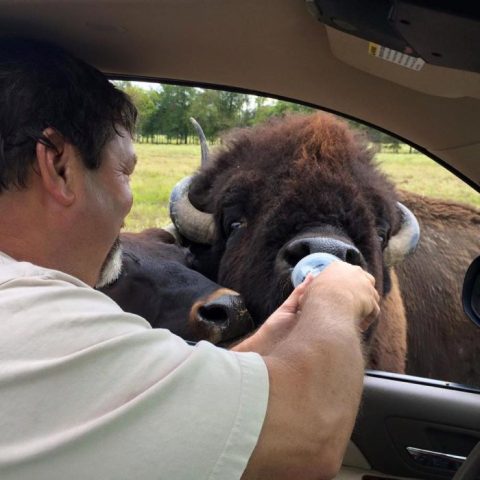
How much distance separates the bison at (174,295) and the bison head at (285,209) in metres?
0.20

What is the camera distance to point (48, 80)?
1955 millimetres

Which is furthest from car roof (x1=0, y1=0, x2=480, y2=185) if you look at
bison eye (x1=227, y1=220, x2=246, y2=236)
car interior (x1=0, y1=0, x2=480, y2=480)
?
bison eye (x1=227, y1=220, x2=246, y2=236)

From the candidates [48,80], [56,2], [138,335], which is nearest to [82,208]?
[48,80]

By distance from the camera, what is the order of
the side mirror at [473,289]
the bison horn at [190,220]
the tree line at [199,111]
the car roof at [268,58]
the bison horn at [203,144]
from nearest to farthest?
the car roof at [268,58] → the side mirror at [473,289] → the tree line at [199,111] → the bison horn at [190,220] → the bison horn at [203,144]

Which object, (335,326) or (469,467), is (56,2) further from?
(469,467)

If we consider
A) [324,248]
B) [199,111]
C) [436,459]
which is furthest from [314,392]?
[199,111]

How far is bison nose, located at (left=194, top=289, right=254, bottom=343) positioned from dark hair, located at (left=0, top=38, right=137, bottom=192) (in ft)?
5.18

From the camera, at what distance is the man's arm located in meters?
1.42

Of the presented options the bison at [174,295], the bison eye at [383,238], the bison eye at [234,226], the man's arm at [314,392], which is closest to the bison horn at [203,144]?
the bison at [174,295]

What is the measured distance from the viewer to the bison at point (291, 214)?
379 centimetres

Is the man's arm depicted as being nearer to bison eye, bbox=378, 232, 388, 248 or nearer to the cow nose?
the cow nose

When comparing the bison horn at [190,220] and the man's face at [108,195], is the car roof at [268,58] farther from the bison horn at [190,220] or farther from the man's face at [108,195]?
the bison horn at [190,220]

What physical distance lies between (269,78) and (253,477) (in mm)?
2123

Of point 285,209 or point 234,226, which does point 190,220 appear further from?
point 285,209
